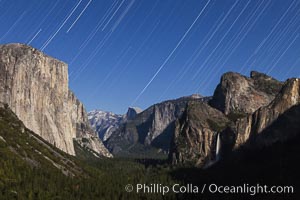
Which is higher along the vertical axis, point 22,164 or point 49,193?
point 22,164

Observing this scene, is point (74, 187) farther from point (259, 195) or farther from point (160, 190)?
point (259, 195)

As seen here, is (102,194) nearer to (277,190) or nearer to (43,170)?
(43,170)

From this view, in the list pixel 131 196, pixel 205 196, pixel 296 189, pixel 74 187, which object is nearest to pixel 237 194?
pixel 205 196

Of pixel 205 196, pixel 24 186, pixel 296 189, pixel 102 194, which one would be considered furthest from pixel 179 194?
pixel 24 186

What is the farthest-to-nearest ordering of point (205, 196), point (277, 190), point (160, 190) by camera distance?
point (160, 190)
point (205, 196)
point (277, 190)

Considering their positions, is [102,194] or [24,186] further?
[102,194]

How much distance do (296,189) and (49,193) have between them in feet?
239

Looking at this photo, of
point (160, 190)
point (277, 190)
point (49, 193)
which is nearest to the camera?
point (49, 193)

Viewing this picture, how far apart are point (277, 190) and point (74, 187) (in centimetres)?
6312

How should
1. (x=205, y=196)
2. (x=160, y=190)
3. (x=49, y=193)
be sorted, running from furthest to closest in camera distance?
(x=160, y=190), (x=205, y=196), (x=49, y=193)

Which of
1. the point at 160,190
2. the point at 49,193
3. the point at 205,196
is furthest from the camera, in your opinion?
the point at 160,190

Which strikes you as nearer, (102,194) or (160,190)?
(102,194)

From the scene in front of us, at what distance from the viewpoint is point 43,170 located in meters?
195

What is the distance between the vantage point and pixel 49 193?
163 m
